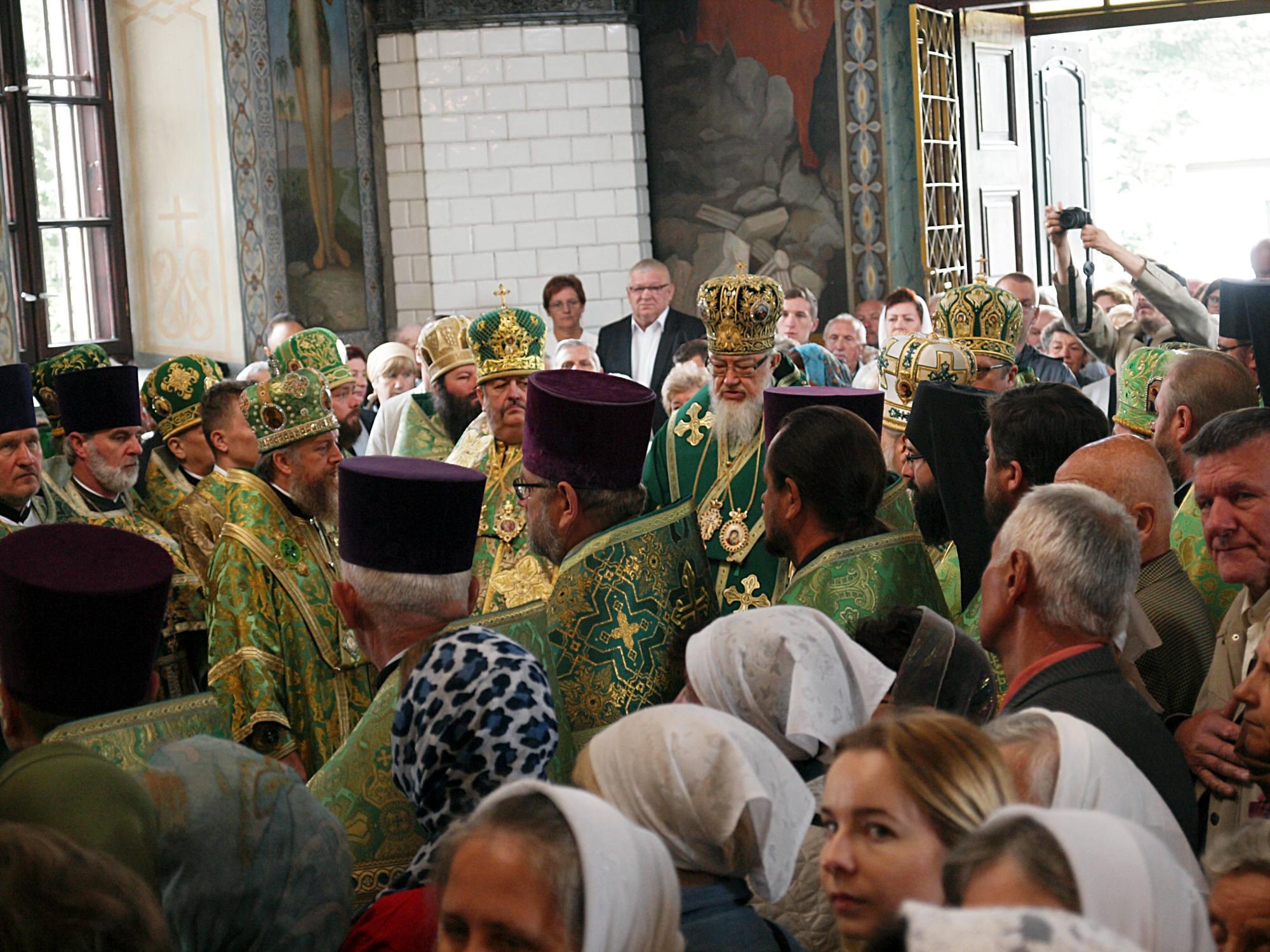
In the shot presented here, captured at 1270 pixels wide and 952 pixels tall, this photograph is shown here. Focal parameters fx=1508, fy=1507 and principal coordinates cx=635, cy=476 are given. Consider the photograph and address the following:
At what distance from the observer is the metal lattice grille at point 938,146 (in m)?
10.3

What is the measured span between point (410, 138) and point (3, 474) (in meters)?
6.72

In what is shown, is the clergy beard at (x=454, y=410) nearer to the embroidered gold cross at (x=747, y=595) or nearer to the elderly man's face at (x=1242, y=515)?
the embroidered gold cross at (x=747, y=595)

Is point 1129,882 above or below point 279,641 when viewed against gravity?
above

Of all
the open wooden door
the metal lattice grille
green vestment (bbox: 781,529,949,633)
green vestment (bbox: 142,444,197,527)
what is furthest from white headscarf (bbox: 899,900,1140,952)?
the open wooden door

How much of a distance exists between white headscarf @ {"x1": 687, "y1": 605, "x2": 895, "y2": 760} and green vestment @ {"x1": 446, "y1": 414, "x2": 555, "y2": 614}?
72.1 inches

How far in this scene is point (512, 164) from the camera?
34.7 feet

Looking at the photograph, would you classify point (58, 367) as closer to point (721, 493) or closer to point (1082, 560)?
point (721, 493)

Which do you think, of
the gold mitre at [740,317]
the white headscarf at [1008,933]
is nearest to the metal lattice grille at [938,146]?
the gold mitre at [740,317]

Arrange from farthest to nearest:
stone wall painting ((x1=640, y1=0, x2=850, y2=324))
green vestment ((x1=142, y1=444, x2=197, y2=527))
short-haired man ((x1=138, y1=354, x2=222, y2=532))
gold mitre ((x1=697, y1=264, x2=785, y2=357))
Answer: stone wall painting ((x1=640, y1=0, x2=850, y2=324)) < short-haired man ((x1=138, y1=354, x2=222, y2=532)) < green vestment ((x1=142, y1=444, x2=197, y2=527)) < gold mitre ((x1=697, y1=264, x2=785, y2=357))

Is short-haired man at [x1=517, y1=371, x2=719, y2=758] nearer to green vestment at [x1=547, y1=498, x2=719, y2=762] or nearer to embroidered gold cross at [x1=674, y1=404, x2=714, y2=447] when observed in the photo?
green vestment at [x1=547, y1=498, x2=719, y2=762]

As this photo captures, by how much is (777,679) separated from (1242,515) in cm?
98

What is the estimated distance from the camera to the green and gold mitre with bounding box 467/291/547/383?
500 centimetres

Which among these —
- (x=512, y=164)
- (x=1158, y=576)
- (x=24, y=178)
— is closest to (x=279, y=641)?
(x=1158, y=576)

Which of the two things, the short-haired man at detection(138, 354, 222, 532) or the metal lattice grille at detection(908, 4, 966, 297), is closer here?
the short-haired man at detection(138, 354, 222, 532)
